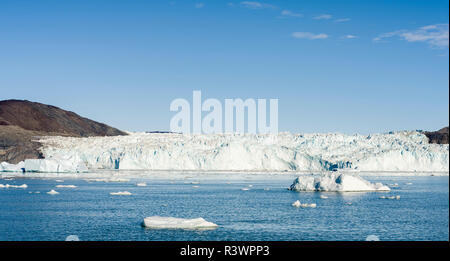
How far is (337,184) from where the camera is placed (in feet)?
110

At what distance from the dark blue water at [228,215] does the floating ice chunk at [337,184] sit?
615mm

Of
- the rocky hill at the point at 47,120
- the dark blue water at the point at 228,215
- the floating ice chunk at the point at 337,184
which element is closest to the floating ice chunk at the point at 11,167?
the dark blue water at the point at 228,215

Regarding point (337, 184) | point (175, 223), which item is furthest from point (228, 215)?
point (337, 184)

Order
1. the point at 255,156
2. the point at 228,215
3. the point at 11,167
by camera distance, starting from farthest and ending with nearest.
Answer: the point at 255,156
the point at 11,167
the point at 228,215

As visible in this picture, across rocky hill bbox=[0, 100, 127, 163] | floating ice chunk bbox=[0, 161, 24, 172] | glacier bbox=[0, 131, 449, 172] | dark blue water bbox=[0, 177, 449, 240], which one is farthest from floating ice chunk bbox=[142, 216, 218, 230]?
rocky hill bbox=[0, 100, 127, 163]

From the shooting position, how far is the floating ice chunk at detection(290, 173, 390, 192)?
33.2 metres

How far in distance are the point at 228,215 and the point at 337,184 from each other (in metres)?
12.7

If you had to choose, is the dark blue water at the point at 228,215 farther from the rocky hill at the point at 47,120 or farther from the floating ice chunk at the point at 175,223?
the rocky hill at the point at 47,120

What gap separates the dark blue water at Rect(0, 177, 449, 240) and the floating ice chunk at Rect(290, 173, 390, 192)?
615 mm

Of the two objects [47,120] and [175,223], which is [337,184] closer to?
[175,223]

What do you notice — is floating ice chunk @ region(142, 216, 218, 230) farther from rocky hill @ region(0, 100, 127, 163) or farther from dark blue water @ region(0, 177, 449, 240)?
rocky hill @ region(0, 100, 127, 163)

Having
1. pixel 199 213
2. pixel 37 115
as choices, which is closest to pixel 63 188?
pixel 199 213
